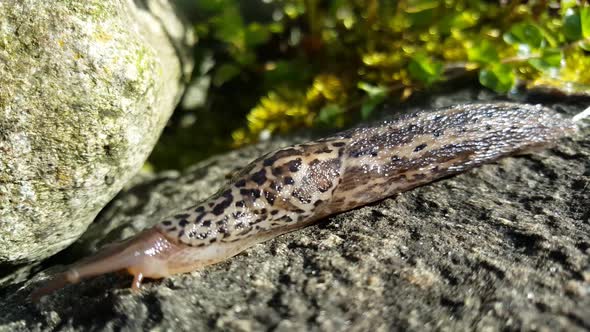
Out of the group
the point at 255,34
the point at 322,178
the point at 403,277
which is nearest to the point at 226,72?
the point at 255,34

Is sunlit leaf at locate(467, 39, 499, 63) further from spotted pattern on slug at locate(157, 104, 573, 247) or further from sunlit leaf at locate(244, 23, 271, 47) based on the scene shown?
sunlit leaf at locate(244, 23, 271, 47)

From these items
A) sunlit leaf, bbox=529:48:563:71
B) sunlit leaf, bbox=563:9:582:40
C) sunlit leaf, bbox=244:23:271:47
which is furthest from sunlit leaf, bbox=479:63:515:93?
sunlit leaf, bbox=244:23:271:47

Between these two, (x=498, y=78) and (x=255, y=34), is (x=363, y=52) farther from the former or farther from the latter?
(x=498, y=78)

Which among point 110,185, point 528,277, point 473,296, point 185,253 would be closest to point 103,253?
point 185,253

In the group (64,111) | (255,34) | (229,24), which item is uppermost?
(64,111)

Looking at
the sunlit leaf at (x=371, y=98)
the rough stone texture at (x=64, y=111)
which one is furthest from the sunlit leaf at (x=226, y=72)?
the rough stone texture at (x=64, y=111)

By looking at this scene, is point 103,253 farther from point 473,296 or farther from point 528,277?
point 528,277

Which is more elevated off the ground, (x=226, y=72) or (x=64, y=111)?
(x=64, y=111)
